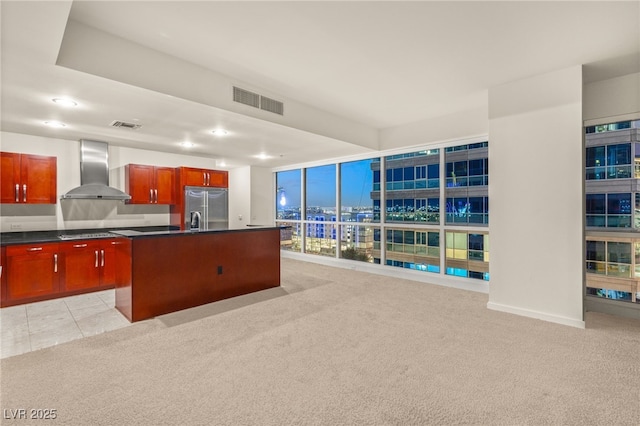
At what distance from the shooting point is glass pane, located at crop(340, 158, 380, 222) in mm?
6676

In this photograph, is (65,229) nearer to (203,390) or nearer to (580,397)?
(203,390)

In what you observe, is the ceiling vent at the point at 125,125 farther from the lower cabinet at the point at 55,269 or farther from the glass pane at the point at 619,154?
the glass pane at the point at 619,154

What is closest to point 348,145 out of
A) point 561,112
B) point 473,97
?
point 473,97

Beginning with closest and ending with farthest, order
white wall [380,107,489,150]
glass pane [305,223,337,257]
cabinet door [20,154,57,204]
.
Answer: cabinet door [20,154,57,204], white wall [380,107,489,150], glass pane [305,223,337,257]

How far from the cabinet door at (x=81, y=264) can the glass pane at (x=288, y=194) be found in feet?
14.8

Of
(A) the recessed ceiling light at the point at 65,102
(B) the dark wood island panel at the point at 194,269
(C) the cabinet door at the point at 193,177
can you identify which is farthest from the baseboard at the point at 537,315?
(C) the cabinet door at the point at 193,177

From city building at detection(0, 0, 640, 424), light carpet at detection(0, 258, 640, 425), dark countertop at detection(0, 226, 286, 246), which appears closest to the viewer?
light carpet at detection(0, 258, 640, 425)

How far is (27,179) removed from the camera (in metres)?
4.44

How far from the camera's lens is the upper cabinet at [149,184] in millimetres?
5531

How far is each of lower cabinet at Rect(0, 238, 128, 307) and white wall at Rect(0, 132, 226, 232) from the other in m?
1.03

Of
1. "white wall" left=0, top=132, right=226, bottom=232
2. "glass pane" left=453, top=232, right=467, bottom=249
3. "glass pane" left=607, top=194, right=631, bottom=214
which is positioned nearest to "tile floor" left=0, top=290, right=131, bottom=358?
"white wall" left=0, top=132, right=226, bottom=232

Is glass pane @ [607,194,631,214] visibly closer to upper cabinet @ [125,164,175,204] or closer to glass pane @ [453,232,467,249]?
glass pane @ [453,232,467,249]

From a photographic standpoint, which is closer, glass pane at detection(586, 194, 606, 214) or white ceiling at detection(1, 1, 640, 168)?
white ceiling at detection(1, 1, 640, 168)

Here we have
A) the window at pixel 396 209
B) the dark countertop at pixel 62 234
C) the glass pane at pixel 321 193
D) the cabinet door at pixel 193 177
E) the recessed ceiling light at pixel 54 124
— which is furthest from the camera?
the glass pane at pixel 321 193
